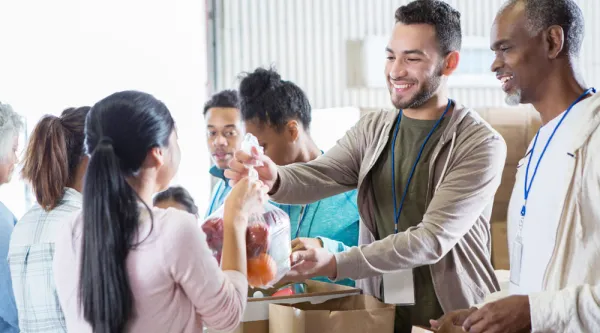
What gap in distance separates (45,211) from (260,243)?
2.38 ft

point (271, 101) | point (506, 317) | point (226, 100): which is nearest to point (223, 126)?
point (226, 100)

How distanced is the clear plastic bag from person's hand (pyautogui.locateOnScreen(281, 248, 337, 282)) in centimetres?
18

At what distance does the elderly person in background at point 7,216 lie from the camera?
2158 mm

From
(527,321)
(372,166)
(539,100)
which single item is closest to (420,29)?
(372,166)

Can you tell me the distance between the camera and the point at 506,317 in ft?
4.33

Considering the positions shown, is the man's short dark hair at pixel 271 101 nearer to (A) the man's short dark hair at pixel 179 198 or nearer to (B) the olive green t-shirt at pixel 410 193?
(B) the olive green t-shirt at pixel 410 193

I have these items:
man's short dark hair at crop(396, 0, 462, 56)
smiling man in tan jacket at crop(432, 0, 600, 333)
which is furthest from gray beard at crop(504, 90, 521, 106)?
man's short dark hair at crop(396, 0, 462, 56)

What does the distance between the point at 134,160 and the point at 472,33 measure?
330 cm

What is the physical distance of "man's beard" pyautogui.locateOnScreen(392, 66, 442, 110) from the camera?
1938mm

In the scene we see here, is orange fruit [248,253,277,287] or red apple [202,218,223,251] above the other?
red apple [202,218,223,251]

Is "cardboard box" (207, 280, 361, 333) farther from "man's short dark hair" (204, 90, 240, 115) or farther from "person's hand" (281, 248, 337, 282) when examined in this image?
"man's short dark hair" (204, 90, 240, 115)

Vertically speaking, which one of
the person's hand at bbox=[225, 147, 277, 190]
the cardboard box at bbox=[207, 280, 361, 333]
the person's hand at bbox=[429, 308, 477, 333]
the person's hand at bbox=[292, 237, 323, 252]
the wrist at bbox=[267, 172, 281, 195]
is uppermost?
the person's hand at bbox=[225, 147, 277, 190]

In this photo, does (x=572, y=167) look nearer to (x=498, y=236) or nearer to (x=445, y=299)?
(x=445, y=299)

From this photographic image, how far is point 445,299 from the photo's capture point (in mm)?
1853
